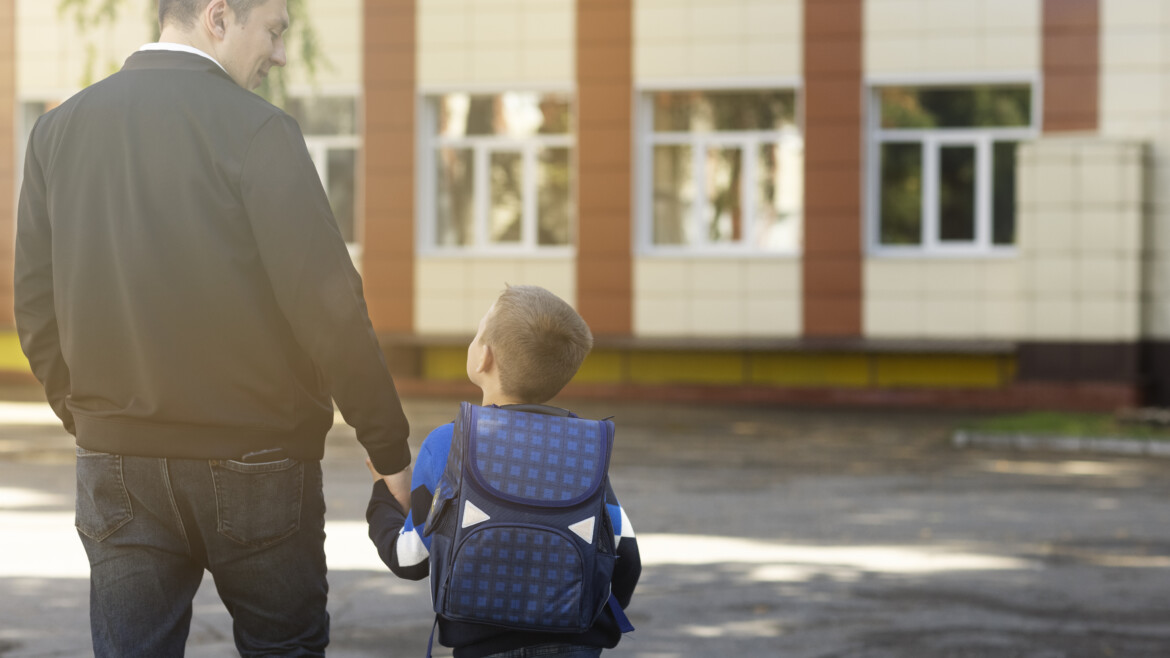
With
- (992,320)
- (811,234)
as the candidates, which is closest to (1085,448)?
(992,320)

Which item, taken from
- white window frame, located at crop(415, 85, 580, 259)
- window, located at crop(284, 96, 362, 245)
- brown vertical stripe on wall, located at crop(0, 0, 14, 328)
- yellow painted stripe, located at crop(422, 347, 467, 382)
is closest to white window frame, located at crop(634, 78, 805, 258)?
white window frame, located at crop(415, 85, 580, 259)

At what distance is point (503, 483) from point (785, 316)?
1691 cm

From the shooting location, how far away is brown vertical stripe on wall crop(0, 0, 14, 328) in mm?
22406

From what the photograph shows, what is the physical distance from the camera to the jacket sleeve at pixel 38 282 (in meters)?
3.21

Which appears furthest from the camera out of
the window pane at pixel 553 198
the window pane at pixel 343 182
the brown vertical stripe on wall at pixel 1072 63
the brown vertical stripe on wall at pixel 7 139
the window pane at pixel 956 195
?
the brown vertical stripe on wall at pixel 7 139

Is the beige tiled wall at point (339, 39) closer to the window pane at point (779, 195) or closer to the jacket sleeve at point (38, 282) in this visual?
the window pane at point (779, 195)

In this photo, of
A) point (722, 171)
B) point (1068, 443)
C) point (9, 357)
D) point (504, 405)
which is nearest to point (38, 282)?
point (504, 405)

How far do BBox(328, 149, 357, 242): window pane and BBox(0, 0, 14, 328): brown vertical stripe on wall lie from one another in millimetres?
4641

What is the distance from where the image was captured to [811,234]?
64.7 ft

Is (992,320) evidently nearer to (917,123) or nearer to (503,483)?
(917,123)

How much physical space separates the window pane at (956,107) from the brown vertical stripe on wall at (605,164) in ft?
10.8

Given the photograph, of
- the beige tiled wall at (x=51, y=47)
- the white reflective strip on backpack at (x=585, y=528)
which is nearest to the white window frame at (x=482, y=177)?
the beige tiled wall at (x=51, y=47)

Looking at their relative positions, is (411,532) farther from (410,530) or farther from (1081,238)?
(1081,238)

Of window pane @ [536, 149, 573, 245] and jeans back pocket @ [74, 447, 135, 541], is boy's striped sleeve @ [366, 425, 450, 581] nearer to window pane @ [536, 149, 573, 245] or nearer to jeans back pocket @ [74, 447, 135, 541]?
jeans back pocket @ [74, 447, 135, 541]
